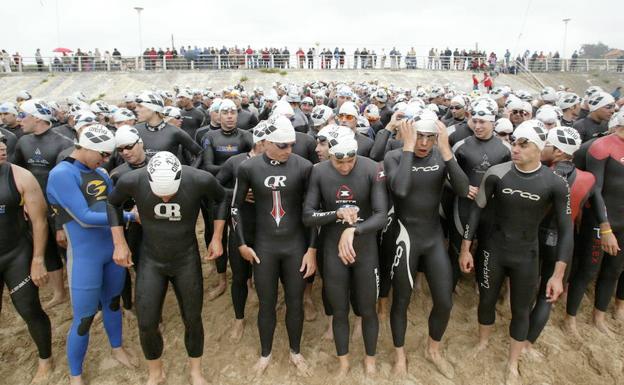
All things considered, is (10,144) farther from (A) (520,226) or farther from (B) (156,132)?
(A) (520,226)

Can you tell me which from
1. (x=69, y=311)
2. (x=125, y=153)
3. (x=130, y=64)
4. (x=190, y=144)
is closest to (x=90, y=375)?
(x=69, y=311)

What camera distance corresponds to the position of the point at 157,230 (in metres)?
4.09

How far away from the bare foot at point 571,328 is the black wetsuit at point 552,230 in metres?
0.83

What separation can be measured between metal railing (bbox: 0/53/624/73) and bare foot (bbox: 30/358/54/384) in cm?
3005

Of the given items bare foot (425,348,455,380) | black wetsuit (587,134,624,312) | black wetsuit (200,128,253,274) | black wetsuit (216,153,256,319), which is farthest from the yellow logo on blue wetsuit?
black wetsuit (587,134,624,312)

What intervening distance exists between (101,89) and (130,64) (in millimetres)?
4794

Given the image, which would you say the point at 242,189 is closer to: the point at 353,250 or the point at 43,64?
the point at 353,250

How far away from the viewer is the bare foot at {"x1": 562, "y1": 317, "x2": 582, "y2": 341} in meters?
5.30

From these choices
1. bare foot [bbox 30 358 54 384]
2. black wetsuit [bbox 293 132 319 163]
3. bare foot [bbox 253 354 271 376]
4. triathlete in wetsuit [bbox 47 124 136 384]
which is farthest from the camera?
black wetsuit [bbox 293 132 319 163]

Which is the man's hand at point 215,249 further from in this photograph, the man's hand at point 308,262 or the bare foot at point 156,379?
the bare foot at point 156,379

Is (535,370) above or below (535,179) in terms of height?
below

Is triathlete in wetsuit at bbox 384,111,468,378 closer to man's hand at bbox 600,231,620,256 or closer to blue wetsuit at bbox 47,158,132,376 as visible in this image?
man's hand at bbox 600,231,620,256

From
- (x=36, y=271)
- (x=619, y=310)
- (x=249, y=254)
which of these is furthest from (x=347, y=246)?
(x=619, y=310)

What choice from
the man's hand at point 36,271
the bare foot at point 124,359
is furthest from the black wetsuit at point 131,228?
the man's hand at point 36,271
